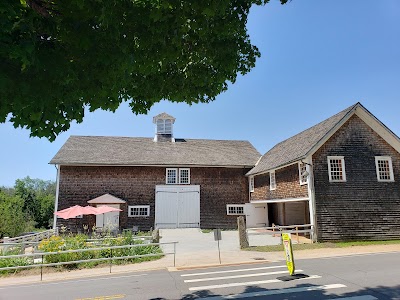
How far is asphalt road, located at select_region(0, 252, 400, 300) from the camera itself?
845 cm

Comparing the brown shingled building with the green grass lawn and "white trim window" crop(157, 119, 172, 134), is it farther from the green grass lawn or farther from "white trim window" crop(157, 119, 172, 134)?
the green grass lawn

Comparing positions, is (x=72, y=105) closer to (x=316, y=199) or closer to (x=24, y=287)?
(x=24, y=287)

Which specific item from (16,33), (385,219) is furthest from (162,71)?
(385,219)

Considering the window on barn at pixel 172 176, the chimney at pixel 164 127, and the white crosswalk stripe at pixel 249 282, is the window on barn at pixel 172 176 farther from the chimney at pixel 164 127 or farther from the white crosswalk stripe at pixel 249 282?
the white crosswalk stripe at pixel 249 282

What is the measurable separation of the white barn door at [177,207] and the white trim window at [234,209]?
2.85 meters

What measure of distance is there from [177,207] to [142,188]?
3.59 meters

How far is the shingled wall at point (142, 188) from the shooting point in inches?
1038

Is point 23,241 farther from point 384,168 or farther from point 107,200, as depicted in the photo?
point 384,168

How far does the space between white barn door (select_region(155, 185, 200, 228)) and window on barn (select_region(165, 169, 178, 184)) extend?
0.62 m

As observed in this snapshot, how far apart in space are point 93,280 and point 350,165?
1687 cm

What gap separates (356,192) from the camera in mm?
19781

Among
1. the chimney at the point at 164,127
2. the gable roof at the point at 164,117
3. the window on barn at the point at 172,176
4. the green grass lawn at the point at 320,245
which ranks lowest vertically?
the green grass lawn at the point at 320,245

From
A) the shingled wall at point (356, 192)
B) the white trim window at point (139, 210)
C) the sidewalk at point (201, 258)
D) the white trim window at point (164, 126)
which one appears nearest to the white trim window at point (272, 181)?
the shingled wall at point (356, 192)

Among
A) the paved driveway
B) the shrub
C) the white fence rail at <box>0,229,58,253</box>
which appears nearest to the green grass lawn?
the paved driveway
